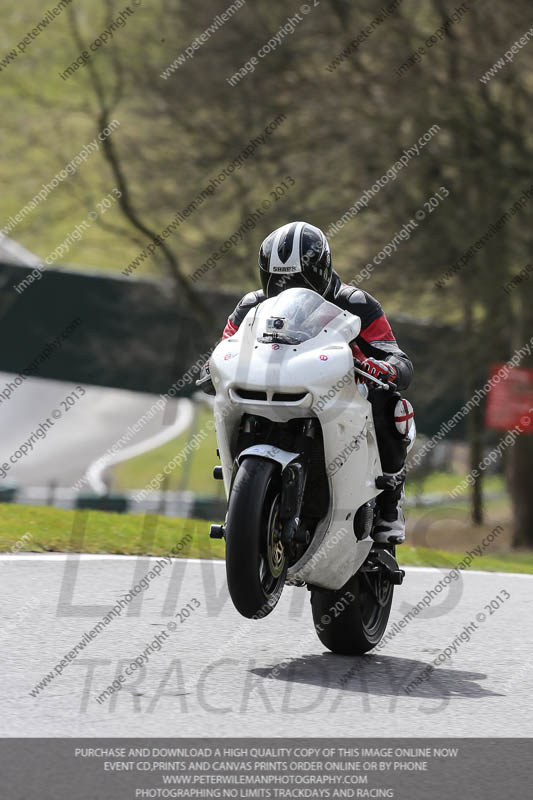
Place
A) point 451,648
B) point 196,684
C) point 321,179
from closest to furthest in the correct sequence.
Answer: point 196,684 < point 451,648 < point 321,179

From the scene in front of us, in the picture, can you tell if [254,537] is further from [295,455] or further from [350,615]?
[350,615]

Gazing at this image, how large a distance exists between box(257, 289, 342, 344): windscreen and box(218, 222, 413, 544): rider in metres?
0.18

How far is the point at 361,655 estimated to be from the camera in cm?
652

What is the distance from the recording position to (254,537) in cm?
534

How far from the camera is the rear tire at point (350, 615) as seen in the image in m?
6.32

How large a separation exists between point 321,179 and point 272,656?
15976 mm

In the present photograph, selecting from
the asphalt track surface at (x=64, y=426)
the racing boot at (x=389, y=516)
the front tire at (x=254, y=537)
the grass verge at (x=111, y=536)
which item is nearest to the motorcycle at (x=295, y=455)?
the front tire at (x=254, y=537)

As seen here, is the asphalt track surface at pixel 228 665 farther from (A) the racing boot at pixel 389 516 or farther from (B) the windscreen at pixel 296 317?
(B) the windscreen at pixel 296 317

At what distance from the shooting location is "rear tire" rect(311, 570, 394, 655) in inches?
249

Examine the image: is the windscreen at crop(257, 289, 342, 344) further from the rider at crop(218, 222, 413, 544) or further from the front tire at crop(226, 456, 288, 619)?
the front tire at crop(226, 456, 288, 619)

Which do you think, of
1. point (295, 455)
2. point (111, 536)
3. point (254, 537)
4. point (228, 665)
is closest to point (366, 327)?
point (295, 455)

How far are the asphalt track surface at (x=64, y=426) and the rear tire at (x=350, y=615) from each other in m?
34.1
